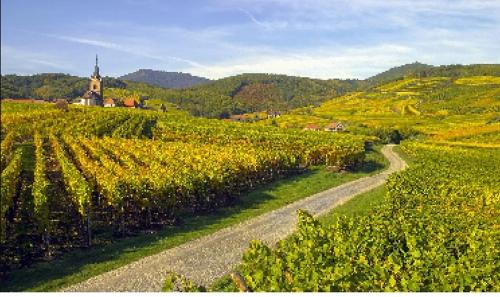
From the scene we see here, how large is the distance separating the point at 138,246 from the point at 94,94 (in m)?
111

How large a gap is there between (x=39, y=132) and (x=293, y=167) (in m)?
28.0

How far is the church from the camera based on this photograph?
125 metres

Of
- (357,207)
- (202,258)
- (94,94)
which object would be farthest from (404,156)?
(94,94)

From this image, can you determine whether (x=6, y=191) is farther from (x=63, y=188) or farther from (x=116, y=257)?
(x=63, y=188)

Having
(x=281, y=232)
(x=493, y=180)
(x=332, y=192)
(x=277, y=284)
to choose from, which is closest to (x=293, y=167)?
(x=332, y=192)

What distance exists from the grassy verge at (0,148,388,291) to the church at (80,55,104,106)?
301ft

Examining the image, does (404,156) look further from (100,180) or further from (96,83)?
(96,83)

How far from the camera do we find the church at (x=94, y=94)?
12481 centimetres

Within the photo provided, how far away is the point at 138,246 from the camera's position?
25.2 m

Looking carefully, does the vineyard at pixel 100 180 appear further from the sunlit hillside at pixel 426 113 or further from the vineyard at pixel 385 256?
the sunlit hillside at pixel 426 113

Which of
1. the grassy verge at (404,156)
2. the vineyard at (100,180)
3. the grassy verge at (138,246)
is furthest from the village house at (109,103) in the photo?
the grassy verge at (138,246)

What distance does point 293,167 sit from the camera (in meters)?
53.7

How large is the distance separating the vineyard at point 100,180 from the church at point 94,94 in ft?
201

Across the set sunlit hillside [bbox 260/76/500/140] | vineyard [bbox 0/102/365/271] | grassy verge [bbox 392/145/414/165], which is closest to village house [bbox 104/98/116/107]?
sunlit hillside [bbox 260/76/500/140]
